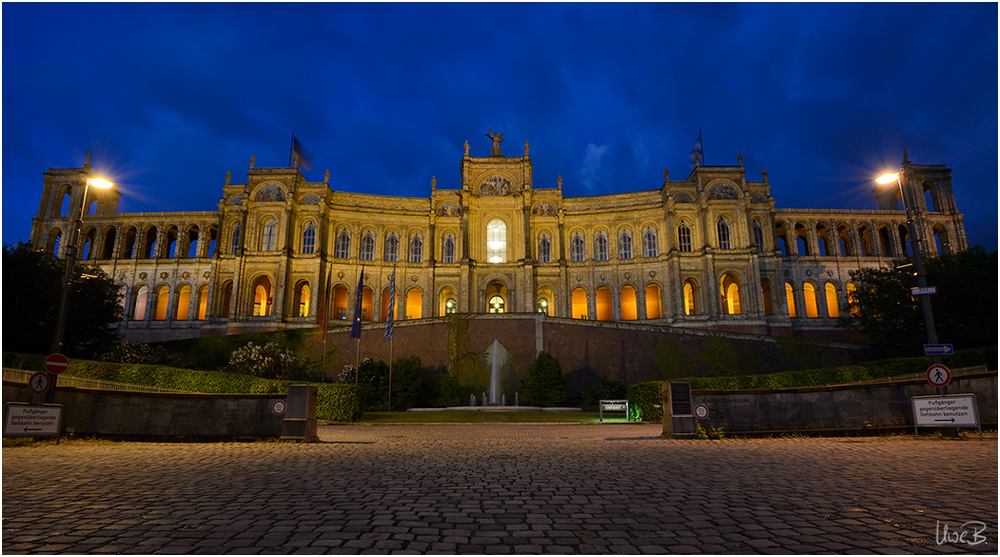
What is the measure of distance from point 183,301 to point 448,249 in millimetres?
27717

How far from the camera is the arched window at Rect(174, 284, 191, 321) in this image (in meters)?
51.7

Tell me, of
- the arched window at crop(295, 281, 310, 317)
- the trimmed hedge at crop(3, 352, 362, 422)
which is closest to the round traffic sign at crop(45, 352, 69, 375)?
the trimmed hedge at crop(3, 352, 362, 422)

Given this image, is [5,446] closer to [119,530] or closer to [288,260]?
[119,530]

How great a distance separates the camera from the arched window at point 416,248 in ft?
173

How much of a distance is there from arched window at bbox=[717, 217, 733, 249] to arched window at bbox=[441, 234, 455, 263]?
26.4m

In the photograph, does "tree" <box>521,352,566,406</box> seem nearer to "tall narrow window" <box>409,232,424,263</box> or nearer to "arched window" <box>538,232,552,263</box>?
"arched window" <box>538,232,552,263</box>

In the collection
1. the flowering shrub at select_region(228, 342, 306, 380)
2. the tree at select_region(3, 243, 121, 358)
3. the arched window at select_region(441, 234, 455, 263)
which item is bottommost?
the flowering shrub at select_region(228, 342, 306, 380)

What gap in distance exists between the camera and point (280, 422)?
13898 mm

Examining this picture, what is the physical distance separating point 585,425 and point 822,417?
9.25 metres

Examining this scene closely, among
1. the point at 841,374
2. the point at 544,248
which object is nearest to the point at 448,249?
the point at 544,248

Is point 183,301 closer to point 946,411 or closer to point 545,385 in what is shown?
point 545,385

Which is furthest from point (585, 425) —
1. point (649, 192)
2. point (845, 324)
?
point (649, 192)

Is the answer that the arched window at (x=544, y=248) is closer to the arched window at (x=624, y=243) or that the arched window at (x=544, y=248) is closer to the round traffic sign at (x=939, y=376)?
the arched window at (x=624, y=243)

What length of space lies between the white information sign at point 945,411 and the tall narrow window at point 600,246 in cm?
3958
